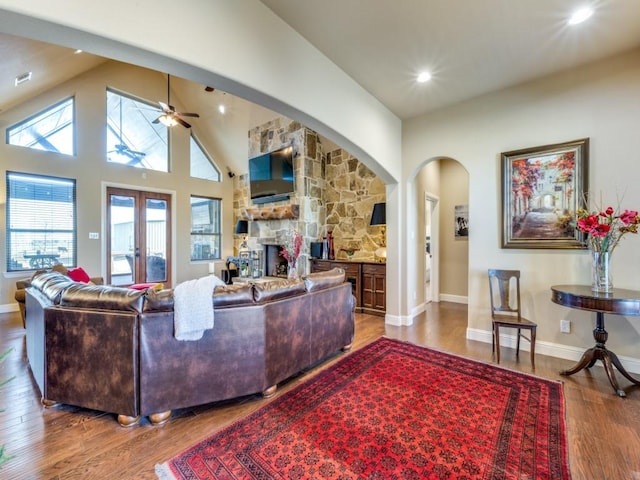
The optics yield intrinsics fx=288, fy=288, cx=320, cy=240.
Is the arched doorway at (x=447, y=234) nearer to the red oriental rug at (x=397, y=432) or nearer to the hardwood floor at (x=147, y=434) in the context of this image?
the hardwood floor at (x=147, y=434)

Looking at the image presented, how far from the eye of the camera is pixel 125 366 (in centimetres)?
193

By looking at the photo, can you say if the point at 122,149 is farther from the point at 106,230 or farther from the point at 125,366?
the point at 125,366

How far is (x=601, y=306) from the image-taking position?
7.66 feet

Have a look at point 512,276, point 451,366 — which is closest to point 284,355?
point 451,366

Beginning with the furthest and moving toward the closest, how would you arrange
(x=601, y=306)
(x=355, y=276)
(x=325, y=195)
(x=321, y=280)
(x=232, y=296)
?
(x=325, y=195) → (x=355, y=276) → (x=321, y=280) → (x=601, y=306) → (x=232, y=296)

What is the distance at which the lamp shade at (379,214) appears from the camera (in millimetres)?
4820

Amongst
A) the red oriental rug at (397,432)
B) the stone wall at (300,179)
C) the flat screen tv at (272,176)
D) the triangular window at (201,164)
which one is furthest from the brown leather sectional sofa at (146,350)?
the triangular window at (201,164)

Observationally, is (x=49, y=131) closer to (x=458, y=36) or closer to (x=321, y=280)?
(x=321, y=280)

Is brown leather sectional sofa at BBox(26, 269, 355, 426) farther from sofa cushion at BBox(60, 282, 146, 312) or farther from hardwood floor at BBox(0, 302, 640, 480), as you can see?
hardwood floor at BBox(0, 302, 640, 480)

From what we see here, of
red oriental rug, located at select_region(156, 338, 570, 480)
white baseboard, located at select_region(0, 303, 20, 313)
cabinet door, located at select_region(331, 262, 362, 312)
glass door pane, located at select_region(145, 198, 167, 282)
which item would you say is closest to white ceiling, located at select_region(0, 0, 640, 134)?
cabinet door, located at select_region(331, 262, 362, 312)

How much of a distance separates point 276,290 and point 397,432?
4.36 ft

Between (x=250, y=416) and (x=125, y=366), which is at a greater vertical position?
(x=125, y=366)

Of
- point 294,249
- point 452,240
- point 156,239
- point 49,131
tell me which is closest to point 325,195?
point 294,249

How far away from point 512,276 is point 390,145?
2.23 meters
